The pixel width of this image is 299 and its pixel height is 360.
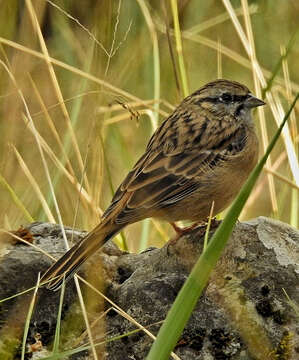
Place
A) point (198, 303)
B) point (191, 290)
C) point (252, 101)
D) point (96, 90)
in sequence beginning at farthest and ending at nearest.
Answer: point (252, 101), point (96, 90), point (198, 303), point (191, 290)

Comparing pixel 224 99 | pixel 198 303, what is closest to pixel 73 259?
pixel 198 303

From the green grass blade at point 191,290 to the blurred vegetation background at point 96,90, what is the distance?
1233 millimetres

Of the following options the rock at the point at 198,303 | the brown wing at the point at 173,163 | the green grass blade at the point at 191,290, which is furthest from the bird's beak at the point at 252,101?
the green grass blade at the point at 191,290

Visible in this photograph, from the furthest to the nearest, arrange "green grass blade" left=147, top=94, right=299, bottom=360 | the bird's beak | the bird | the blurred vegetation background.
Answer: the bird's beak
the bird
the blurred vegetation background
"green grass blade" left=147, top=94, right=299, bottom=360

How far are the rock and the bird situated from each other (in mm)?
302

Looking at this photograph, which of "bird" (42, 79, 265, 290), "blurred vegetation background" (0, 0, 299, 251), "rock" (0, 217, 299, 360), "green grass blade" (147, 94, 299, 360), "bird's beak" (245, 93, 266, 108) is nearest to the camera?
"green grass blade" (147, 94, 299, 360)

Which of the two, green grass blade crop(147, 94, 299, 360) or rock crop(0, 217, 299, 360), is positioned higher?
green grass blade crop(147, 94, 299, 360)

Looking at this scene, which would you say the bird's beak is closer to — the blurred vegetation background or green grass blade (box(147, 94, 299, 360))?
the blurred vegetation background

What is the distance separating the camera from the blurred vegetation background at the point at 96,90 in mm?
4445

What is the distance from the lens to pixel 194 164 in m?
4.92

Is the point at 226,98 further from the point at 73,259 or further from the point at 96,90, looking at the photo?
the point at 73,259

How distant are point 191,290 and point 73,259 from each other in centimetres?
115

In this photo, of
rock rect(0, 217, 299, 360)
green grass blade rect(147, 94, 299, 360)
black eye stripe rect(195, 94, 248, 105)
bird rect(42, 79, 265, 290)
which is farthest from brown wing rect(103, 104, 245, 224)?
green grass blade rect(147, 94, 299, 360)

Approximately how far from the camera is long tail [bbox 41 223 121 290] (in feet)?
13.1
